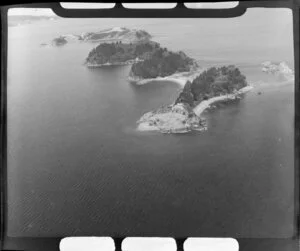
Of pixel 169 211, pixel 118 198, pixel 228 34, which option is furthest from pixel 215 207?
pixel 228 34

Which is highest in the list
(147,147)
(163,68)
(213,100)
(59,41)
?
(59,41)

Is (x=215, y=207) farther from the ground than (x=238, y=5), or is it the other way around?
(x=238, y=5)

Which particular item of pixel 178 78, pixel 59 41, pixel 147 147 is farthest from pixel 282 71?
pixel 59 41

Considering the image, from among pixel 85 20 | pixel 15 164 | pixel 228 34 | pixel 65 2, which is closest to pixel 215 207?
pixel 228 34

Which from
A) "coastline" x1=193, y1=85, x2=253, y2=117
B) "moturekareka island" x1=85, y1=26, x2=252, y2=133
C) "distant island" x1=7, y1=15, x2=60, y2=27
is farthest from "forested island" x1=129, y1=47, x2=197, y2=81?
"distant island" x1=7, y1=15, x2=60, y2=27

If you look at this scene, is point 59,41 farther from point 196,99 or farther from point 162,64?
point 196,99

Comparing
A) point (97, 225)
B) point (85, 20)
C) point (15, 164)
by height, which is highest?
point (85, 20)

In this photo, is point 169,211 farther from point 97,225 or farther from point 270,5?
point 270,5

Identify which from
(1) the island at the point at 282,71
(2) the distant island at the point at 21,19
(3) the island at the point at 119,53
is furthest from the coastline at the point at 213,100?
(2) the distant island at the point at 21,19
